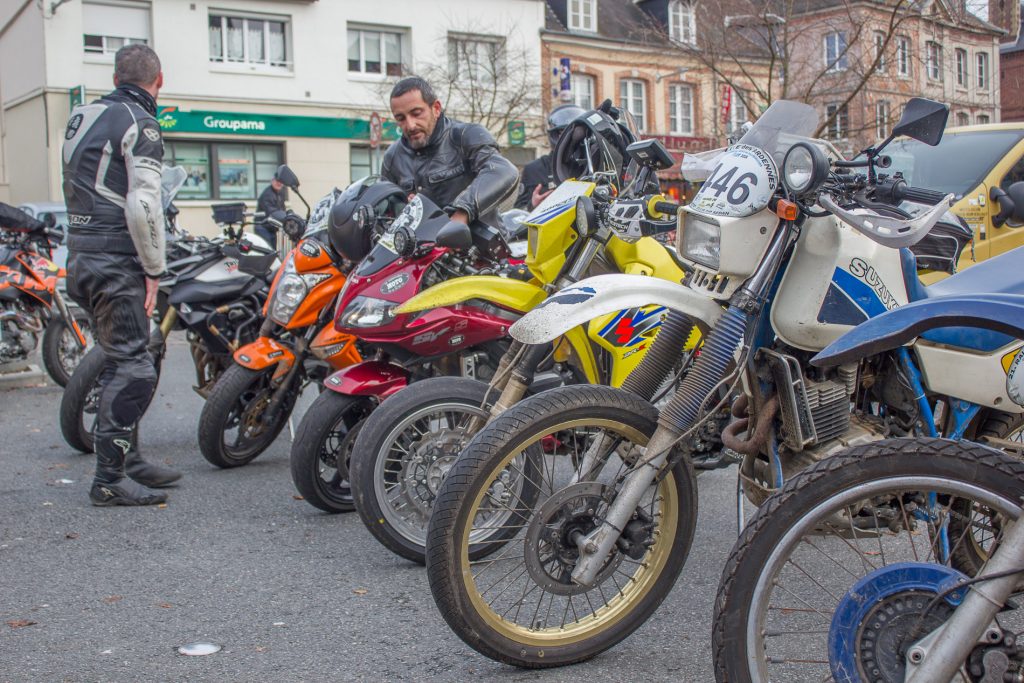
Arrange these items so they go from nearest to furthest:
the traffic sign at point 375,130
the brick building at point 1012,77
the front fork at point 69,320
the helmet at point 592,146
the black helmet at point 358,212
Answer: the helmet at point 592,146, the black helmet at point 358,212, the front fork at point 69,320, the brick building at point 1012,77, the traffic sign at point 375,130

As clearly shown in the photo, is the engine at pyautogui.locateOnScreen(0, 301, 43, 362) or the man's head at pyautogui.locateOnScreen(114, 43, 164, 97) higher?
the man's head at pyautogui.locateOnScreen(114, 43, 164, 97)

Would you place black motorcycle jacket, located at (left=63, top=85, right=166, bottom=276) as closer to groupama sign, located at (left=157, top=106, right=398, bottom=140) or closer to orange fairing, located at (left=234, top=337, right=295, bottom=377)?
orange fairing, located at (left=234, top=337, right=295, bottom=377)

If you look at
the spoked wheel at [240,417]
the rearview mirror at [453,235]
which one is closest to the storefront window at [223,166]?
the spoked wheel at [240,417]

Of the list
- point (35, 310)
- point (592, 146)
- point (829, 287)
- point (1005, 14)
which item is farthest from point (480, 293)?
point (1005, 14)

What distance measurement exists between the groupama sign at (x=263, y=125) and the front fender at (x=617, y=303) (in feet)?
85.5

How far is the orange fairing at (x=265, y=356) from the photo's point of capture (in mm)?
5688

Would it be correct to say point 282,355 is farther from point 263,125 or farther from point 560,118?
point 263,125

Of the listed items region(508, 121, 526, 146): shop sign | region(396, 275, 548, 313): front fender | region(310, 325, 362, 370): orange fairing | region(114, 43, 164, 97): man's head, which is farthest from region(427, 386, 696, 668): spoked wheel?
region(508, 121, 526, 146): shop sign

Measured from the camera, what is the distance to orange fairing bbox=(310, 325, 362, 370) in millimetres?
5141

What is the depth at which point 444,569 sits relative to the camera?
298 cm

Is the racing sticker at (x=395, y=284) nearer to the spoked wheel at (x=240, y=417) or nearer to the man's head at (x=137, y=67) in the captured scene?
the spoked wheel at (x=240, y=417)

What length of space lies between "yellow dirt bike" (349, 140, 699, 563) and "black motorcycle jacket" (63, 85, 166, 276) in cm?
163

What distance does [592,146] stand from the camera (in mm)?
4605

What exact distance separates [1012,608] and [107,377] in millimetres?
4696
